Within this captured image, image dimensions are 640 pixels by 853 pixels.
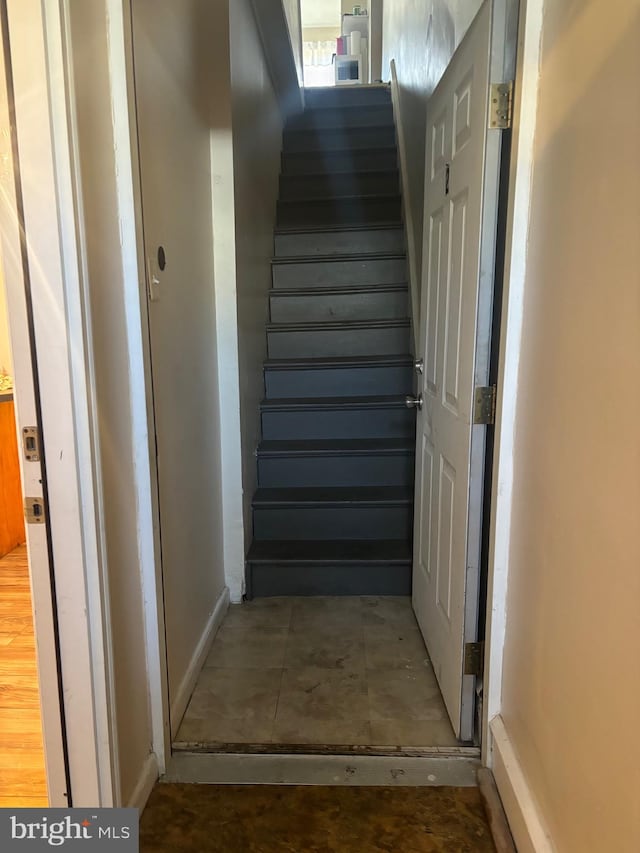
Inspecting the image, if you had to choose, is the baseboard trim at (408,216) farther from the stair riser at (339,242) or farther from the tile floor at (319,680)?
the tile floor at (319,680)

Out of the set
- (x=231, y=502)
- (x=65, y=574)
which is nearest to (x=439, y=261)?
(x=231, y=502)

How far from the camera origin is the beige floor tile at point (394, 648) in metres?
2.06

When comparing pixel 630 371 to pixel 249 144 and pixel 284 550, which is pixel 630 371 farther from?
pixel 249 144

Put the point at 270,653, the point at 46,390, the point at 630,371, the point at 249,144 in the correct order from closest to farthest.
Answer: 1. the point at 630,371
2. the point at 46,390
3. the point at 270,653
4. the point at 249,144

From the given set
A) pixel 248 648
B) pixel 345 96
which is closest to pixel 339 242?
pixel 345 96

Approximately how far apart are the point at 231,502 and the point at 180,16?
68.8 inches

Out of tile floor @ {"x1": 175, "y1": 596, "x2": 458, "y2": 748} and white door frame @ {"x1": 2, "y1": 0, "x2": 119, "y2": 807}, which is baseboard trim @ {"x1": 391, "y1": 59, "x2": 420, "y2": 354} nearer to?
tile floor @ {"x1": 175, "y1": 596, "x2": 458, "y2": 748}

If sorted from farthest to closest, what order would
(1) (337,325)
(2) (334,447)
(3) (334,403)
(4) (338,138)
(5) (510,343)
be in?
(4) (338,138) → (1) (337,325) → (3) (334,403) → (2) (334,447) → (5) (510,343)

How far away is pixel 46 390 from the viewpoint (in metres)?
1.12

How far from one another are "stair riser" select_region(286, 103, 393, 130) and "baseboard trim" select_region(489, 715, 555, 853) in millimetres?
4314

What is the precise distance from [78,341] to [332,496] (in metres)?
1.74

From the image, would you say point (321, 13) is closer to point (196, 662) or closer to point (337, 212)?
point (337, 212)

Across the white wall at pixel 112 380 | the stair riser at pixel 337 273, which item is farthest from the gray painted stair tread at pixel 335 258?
the white wall at pixel 112 380

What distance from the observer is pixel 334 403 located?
292 centimetres
